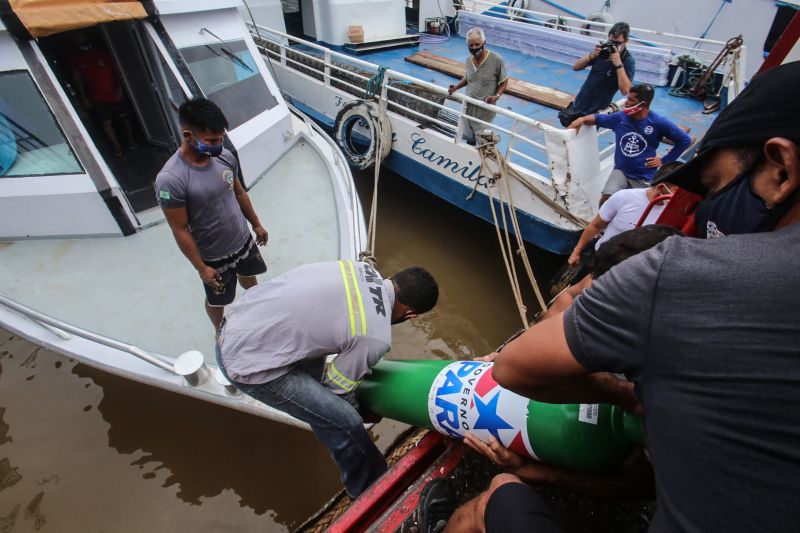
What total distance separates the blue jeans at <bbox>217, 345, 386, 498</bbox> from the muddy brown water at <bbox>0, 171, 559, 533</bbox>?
1.35 meters

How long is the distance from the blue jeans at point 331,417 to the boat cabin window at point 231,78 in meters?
3.42

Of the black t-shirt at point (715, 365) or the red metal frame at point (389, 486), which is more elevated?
the black t-shirt at point (715, 365)

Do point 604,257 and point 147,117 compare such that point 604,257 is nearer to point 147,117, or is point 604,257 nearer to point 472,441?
point 472,441

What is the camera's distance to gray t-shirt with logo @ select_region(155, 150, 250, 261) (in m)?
2.55

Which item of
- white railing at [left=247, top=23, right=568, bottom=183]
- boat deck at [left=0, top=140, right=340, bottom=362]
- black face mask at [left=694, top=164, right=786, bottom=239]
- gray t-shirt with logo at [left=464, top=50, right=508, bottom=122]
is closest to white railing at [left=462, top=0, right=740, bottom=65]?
gray t-shirt with logo at [left=464, top=50, right=508, bottom=122]

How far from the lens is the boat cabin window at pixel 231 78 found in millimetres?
4289

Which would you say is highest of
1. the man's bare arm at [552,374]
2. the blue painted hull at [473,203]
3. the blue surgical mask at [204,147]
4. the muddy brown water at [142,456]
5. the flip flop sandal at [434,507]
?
the man's bare arm at [552,374]

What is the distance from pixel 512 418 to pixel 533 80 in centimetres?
718

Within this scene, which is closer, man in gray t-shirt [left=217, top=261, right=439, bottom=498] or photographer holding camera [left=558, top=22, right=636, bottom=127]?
man in gray t-shirt [left=217, top=261, right=439, bottom=498]

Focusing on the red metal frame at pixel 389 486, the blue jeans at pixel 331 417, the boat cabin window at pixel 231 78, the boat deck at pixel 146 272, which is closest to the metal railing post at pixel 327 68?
the boat cabin window at pixel 231 78

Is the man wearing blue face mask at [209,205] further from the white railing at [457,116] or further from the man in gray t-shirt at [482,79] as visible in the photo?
the man in gray t-shirt at [482,79]

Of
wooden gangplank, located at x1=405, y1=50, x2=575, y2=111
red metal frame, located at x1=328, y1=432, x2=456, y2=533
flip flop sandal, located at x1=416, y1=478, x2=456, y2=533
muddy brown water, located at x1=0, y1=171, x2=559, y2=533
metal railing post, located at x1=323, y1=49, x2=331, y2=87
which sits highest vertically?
flip flop sandal, located at x1=416, y1=478, x2=456, y2=533

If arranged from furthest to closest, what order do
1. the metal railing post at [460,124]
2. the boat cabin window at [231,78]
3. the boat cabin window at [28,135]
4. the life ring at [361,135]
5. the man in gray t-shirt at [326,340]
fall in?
1. the life ring at [361,135]
2. the metal railing post at [460,124]
3. the boat cabin window at [231,78]
4. the boat cabin window at [28,135]
5. the man in gray t-shirt at [326,340]

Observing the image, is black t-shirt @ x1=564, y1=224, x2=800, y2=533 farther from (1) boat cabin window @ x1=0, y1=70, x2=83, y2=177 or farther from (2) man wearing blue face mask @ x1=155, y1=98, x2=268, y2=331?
(1) boat cabin window @ x1=0, y1=70, x2=83, y2=177
